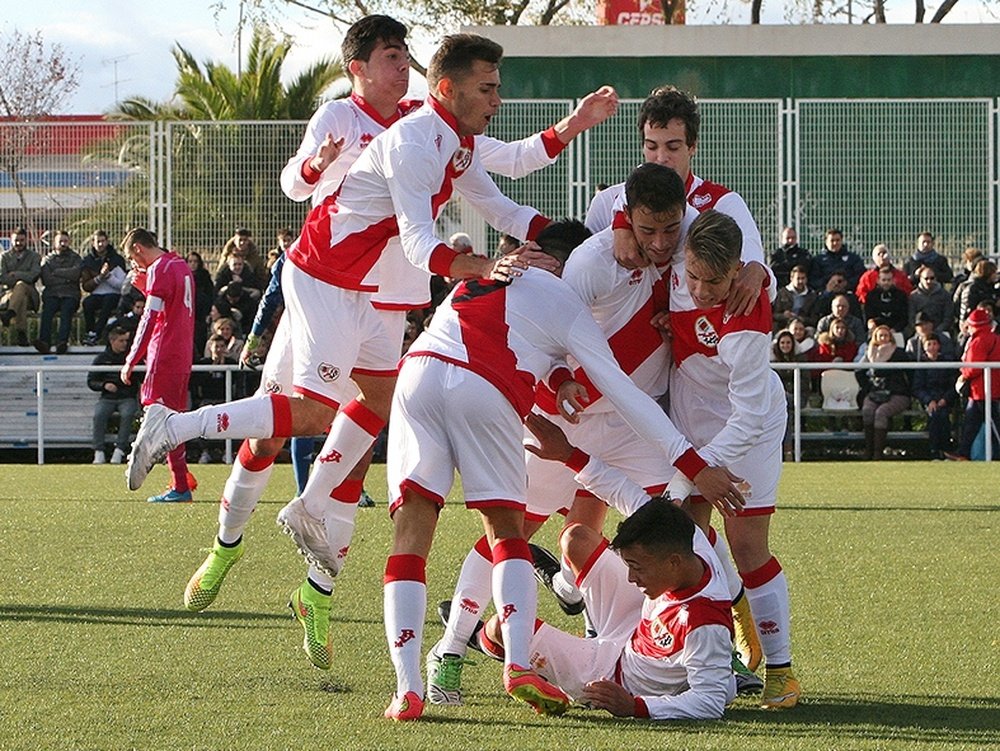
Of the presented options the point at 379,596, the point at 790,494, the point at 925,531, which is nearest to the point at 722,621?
the point at 379,596

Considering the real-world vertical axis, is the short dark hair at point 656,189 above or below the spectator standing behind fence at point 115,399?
above

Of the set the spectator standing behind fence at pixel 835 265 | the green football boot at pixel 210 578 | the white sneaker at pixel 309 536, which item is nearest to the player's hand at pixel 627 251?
the white sneaker at pixel 309 536

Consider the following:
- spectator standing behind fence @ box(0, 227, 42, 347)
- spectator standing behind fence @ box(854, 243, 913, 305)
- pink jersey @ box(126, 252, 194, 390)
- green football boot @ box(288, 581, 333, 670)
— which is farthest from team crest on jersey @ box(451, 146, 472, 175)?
spectator standing behind fence @ box(0, 227, 42, 347)

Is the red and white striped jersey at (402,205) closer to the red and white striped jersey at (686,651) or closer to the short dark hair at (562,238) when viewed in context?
the short dark hair at (562,238)

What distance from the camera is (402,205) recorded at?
620 centimetres

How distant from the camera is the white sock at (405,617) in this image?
5.54 meters

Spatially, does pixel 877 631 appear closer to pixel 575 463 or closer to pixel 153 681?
pixel 575 463

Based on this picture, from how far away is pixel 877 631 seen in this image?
288 inches

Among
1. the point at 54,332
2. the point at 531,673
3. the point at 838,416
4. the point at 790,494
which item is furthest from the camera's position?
the point at 54,332

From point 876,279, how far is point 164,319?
33.8ft

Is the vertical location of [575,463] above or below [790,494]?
above

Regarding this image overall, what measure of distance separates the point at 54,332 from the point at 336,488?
16.4 meters

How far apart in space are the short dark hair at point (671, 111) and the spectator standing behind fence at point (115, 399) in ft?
Answer: 45.2

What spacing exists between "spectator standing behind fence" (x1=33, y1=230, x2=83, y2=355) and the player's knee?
17.1 metres
